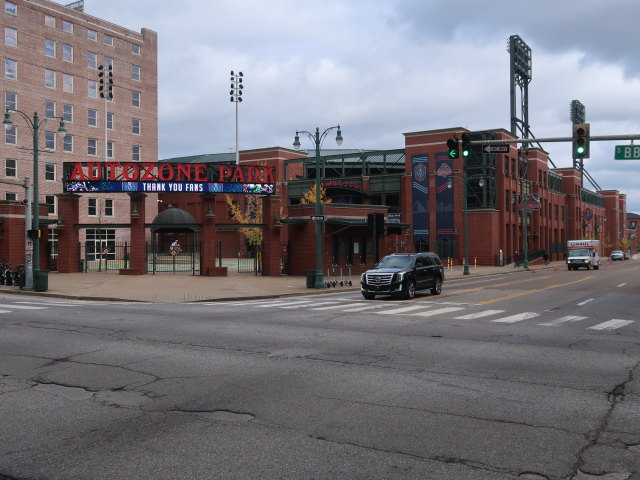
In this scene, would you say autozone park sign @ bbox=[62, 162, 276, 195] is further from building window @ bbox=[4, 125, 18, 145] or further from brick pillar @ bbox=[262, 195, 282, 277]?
building window @ bbox=[4, 125, 18, 145]

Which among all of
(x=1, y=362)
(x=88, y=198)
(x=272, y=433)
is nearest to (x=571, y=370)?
(x=272, y=433)

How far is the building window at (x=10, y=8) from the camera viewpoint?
54.8 metres

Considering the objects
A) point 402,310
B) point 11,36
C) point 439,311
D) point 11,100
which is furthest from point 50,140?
point 439,311

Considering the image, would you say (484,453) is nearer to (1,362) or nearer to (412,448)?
(412,448)

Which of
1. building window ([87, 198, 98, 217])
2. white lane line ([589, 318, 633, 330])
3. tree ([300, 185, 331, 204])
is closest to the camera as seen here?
white lane line ([589, 318, 633, 330])

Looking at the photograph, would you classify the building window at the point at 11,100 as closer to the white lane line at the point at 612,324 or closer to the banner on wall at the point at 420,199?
the banner on wall at the point at 420,199

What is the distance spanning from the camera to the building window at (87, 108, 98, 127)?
204 feet

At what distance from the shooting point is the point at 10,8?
5512 centimetres

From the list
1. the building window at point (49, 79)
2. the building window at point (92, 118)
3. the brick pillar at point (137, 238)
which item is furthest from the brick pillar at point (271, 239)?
the building window at point (49, 79)

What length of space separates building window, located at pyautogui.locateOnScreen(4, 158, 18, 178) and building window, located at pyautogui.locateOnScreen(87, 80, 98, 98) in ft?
37.1

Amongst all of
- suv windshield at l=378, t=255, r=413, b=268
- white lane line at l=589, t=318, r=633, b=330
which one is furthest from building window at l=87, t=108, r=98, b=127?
white lane line at l=589, t=318, r=633, b=330

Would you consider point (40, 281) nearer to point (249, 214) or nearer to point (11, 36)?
point (11, 36)

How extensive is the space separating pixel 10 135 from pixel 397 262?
4470 cm

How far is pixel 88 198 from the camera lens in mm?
61219
